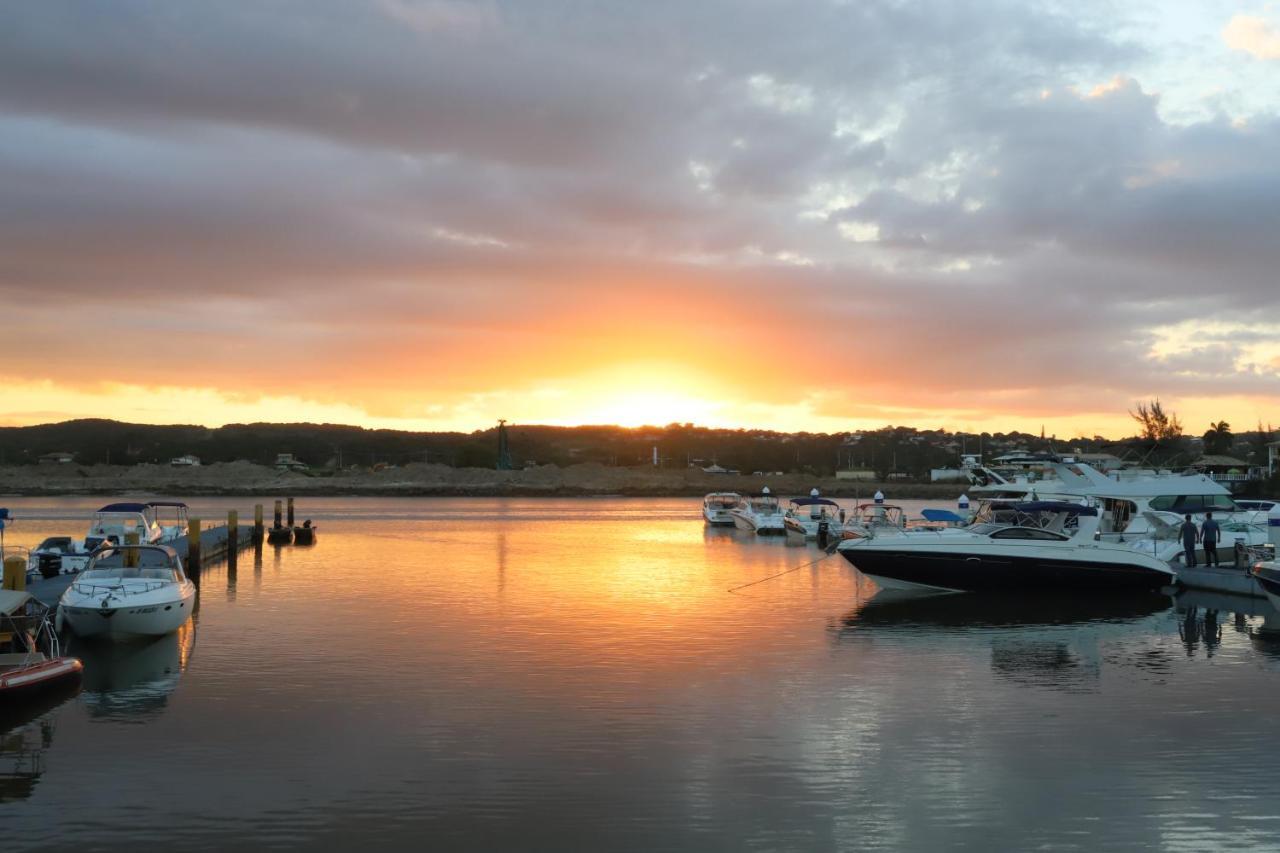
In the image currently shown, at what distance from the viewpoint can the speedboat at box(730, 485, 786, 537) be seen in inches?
2648

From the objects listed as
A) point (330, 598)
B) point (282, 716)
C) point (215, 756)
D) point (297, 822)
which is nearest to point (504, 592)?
point (330, 598)

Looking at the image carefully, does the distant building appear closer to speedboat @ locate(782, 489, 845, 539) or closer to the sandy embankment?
speedboat @ locate(782, 489, 845, 539)

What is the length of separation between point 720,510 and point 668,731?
62856 millimetres

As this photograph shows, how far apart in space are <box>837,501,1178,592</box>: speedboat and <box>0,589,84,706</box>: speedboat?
22716 mm

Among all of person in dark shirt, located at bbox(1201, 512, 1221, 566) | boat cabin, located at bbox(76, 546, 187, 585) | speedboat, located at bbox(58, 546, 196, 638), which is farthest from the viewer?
person in dark shirt, located at bbox(1201, 512, 1221, 566)

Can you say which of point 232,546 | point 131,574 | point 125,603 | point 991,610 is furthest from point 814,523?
point 125,603

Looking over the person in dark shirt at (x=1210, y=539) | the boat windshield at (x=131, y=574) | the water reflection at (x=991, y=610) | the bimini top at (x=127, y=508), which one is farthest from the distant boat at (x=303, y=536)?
the person in dark shirt at (x=1210, y=539)

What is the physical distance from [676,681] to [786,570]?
25152mm

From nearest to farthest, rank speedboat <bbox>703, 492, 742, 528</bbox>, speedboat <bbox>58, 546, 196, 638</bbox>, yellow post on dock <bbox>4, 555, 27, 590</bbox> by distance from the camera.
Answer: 1. speedboat <bbox>58, 546, 196, 638</bbox>
2. yellow post on dock <bbox>4, 555, 27, 590</bbox>
3. speedboat <bbox>703, 492, 742, 528</bbox>

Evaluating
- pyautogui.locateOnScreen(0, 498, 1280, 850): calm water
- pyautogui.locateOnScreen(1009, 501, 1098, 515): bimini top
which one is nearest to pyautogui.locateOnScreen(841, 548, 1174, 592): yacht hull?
pyautogui.locateOnScreen(0, 498, 1280, 850): calm water

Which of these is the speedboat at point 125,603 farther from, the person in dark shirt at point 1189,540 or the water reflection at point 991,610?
the person in dark shirt at point 1189,540

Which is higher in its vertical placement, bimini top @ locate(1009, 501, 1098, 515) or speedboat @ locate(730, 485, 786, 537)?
bimini top @ locate(1009, 501, 1098, 515)

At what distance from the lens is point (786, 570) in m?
45.6

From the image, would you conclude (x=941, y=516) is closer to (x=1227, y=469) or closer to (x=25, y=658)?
(x=25, y=658)
